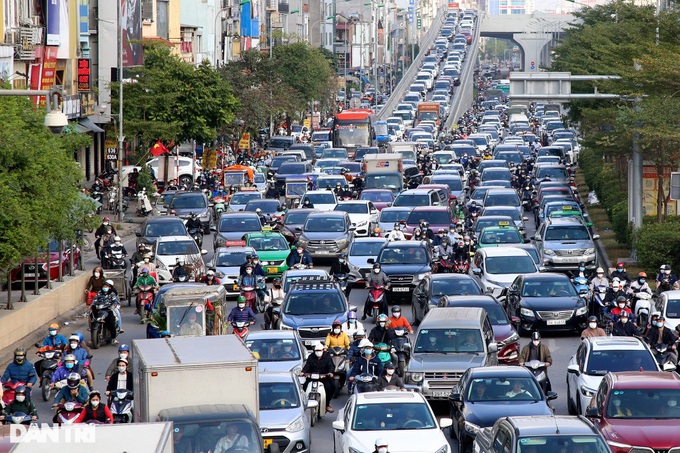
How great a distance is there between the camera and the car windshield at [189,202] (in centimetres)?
4759

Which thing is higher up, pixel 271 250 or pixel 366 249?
pixel 366 249

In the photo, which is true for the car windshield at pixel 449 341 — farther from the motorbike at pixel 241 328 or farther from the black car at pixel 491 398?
the motorbike at pixel 241 328

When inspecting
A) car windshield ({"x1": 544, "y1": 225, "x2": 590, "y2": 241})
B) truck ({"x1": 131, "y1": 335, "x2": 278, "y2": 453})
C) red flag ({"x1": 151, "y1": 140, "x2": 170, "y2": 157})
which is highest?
red flag ({"x1": 151, "y1": 140, "x2": 170, "y2": 157})

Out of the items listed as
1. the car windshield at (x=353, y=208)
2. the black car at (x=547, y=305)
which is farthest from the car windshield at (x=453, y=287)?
the car windshield at (x=353, y=208)

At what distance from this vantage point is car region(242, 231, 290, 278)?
36750mm

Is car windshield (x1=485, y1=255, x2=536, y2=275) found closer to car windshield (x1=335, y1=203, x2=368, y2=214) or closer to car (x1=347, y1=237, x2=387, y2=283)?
car (x1=347, y1=237, x2=387, y2=283)

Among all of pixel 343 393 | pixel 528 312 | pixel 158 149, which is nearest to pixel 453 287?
pixel 528 312

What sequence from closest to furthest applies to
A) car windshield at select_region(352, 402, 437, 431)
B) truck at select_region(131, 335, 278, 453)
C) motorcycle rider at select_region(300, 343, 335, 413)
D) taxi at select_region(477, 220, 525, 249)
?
truck at select_region(131, 335, 278, 453) → car windshield at select_region(352, 402, 437, 431) → motorcycle rider at select_region(300, 343, 335, 413) → taxi at select_region(477, 220, 525, 249)

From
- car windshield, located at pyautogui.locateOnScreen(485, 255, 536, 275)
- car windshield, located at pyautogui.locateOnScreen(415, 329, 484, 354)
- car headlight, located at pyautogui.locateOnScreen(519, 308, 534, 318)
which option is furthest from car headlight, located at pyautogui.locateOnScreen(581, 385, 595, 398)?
car windshield, located at pyautogui.locateOnScreen(485, 255, 536, 275)

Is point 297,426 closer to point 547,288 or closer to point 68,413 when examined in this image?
point 68,413

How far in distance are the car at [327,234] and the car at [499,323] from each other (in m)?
11.8

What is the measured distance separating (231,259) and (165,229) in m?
5.42

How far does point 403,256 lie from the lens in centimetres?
3428

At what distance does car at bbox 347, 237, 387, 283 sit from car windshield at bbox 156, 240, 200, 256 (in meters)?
3.77
